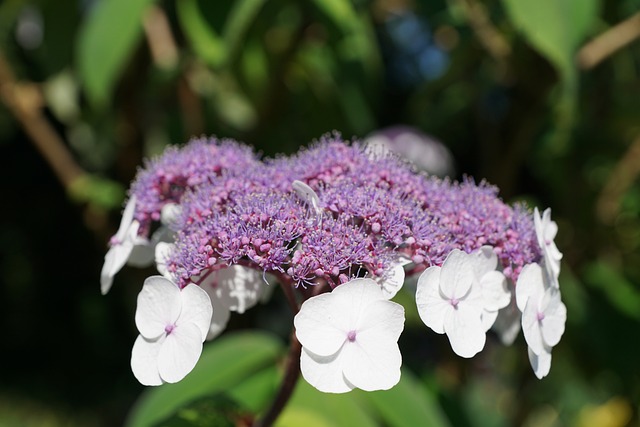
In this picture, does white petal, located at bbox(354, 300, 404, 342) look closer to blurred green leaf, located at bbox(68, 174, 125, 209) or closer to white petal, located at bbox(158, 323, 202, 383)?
white petal, located at bbox(158, 323, 202, 383)

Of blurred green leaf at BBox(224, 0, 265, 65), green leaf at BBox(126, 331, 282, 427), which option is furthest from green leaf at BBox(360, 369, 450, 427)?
blurred green leaf at BBox(224, 0, 265, 65)

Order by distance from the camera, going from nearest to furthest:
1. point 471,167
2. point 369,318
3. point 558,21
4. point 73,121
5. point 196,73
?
1. point 369,318
2. point 558,21
3. point 196,73
4. point 73,121
5. point 471,167

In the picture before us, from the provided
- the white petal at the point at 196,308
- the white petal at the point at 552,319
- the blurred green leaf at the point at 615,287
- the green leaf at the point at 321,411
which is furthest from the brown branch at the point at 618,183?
the white petal at the point at 196,308

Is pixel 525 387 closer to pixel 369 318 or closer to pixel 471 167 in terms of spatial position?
pixel 471 167

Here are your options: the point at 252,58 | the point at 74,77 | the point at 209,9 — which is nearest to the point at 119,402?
the point at 74,77

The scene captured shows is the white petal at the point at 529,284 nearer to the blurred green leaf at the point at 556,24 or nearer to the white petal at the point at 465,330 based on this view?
the white petal at the point at 465,330

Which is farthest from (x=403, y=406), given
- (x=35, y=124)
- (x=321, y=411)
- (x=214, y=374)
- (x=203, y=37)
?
(x=35, y=124)

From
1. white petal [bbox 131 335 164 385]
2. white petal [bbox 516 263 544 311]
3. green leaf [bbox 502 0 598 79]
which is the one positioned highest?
green leaf [bbox 502 0 598 79]
